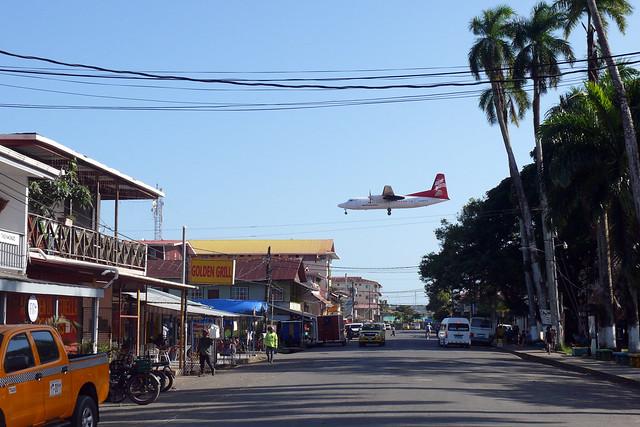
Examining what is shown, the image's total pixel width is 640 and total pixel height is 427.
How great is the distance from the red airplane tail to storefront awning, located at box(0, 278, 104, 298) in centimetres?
4098

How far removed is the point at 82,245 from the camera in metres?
27.2

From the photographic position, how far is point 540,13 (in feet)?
162

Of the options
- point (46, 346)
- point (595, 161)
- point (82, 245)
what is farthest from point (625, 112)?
point (46, 346)

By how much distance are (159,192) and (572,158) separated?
1651 centimetres

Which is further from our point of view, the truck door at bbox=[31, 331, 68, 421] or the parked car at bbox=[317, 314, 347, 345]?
the parked car at bbox=[317, 314, 347, 345]

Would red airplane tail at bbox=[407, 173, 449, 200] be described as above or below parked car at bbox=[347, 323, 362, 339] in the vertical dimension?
above

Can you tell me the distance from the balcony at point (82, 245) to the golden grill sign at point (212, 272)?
10.9 m

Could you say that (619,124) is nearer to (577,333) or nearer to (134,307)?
(134,307)

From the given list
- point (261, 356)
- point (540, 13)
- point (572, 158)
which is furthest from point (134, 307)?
point (540, 13)

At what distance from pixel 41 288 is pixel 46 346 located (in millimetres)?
6243

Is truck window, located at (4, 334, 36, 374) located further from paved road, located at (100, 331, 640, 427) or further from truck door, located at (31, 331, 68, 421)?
paved road, located at (100, 331, 640, 427)

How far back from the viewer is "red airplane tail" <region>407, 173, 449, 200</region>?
5925 cm

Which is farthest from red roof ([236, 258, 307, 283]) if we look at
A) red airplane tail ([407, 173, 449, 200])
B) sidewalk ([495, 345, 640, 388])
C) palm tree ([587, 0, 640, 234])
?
palm tree ([587, 0, 640, 234])

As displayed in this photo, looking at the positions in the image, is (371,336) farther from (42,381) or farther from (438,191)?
(42,381)
